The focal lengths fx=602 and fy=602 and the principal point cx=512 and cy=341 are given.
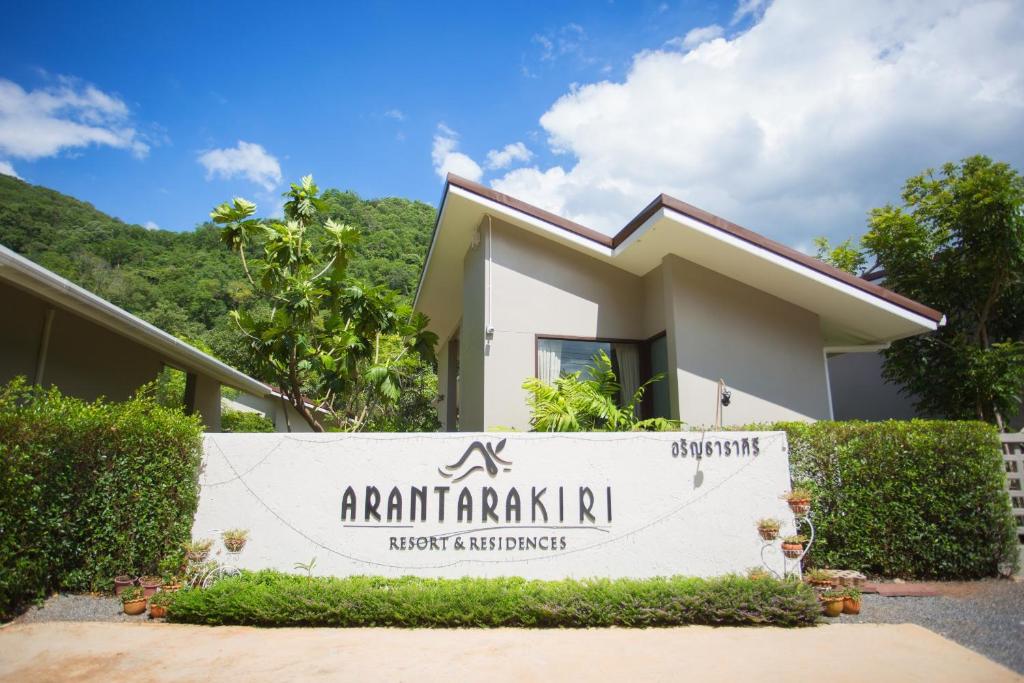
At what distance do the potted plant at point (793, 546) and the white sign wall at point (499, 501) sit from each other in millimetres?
117

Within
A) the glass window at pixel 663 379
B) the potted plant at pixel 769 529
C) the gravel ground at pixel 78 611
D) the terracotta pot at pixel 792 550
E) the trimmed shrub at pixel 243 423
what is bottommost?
the gravel ground at pixel 78 611

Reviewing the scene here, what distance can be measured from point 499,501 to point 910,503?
4.51m

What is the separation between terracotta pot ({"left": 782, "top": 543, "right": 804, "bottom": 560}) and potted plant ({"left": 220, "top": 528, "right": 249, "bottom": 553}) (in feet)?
18.5

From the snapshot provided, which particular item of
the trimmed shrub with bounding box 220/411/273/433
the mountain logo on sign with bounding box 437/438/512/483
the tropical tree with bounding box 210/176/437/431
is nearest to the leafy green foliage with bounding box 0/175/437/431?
the trimmed shrub with bounding box 220/411/273/433

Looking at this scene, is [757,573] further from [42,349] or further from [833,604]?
[42,349]

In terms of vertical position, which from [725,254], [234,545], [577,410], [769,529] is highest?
[725,254]

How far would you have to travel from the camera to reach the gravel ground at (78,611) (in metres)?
5.37

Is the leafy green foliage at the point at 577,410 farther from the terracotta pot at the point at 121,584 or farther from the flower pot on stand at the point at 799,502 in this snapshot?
the terracotta pot at the point at 121,584

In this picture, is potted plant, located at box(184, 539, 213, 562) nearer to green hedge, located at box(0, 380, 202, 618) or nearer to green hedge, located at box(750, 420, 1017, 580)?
green hedge, located at box(0, 380, 202, 618)

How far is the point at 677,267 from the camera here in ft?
30.0

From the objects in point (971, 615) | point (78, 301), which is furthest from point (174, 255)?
point (971, 615)

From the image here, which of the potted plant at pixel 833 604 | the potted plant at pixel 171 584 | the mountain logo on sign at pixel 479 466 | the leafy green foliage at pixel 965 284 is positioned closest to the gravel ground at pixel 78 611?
the potted plant at pixel 171 584

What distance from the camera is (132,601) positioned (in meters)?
5.54

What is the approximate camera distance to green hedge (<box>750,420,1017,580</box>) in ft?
21.6
